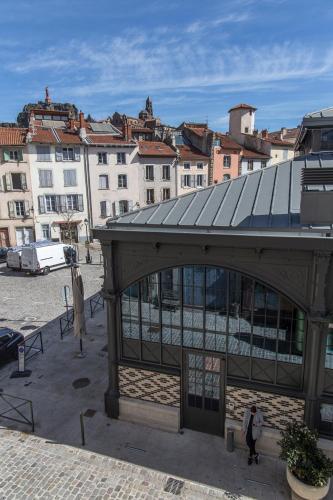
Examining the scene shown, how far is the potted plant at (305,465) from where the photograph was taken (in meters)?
7.43

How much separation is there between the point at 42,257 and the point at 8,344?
13.2m

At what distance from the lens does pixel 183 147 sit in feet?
148

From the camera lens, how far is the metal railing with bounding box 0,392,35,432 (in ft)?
34.6

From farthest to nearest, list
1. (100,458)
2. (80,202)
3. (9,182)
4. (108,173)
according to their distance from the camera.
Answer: (108,173)
(80,202)
(9,182)
(100,458)

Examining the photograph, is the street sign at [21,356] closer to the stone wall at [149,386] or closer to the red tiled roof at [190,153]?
the stone wall at [149,386]

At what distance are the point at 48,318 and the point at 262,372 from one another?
43.1 feet

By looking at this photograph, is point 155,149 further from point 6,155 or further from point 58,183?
point 6,155

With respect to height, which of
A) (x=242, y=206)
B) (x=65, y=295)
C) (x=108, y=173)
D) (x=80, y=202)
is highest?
(x=108, y=173)

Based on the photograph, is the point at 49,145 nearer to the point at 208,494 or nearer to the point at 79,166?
the point at 79,166

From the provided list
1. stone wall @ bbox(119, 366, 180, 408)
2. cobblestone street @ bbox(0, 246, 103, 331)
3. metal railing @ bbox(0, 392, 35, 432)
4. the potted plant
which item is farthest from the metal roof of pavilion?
cobblestone street @ bbox(0, 246, 103, 331)

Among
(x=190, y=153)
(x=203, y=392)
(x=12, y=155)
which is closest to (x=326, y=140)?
(x=203, y=392)

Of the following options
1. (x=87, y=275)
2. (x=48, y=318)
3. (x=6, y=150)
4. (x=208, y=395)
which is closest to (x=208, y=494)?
(x=208, y=395)

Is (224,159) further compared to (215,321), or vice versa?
(224,159)

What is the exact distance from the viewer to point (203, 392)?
984cm
